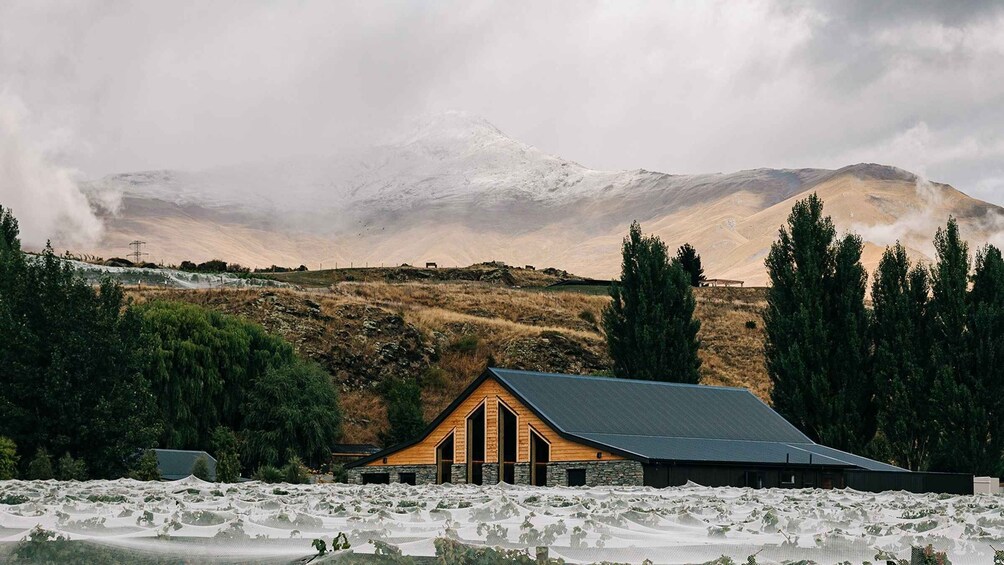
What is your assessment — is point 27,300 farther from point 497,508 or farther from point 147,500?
point 497,508

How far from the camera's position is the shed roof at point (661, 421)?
1841 inches

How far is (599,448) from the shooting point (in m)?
44.7

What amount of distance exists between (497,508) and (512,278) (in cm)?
12054

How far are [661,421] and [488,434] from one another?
789 cm

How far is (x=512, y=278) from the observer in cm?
14025

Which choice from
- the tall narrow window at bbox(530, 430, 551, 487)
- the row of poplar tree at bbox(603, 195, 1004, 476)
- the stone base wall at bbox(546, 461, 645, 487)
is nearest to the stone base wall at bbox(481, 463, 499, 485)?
the tall narrow window at bbox(530, 430, 551, 487)

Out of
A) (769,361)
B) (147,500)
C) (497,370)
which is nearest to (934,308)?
(769,361)

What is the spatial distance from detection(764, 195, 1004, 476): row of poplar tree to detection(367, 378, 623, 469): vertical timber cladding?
61.7 ft

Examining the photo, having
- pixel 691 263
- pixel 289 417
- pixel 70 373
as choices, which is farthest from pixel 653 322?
pixel 691 263

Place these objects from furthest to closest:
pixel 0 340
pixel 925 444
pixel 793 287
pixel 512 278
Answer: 1. pixel 512 278
2. pixel 793 287
3. pixel 925 444
4. pixel 0 340

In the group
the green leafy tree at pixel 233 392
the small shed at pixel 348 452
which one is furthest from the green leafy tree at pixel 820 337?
the green leafy tree at pixel 233 392

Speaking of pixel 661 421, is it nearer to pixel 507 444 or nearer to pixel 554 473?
pixel 507 444

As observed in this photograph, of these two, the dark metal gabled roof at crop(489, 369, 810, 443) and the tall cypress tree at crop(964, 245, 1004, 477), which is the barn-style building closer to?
the dark metal gabled roof at crop(489, 369, 810, 443)

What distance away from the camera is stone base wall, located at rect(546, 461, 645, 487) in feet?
141
